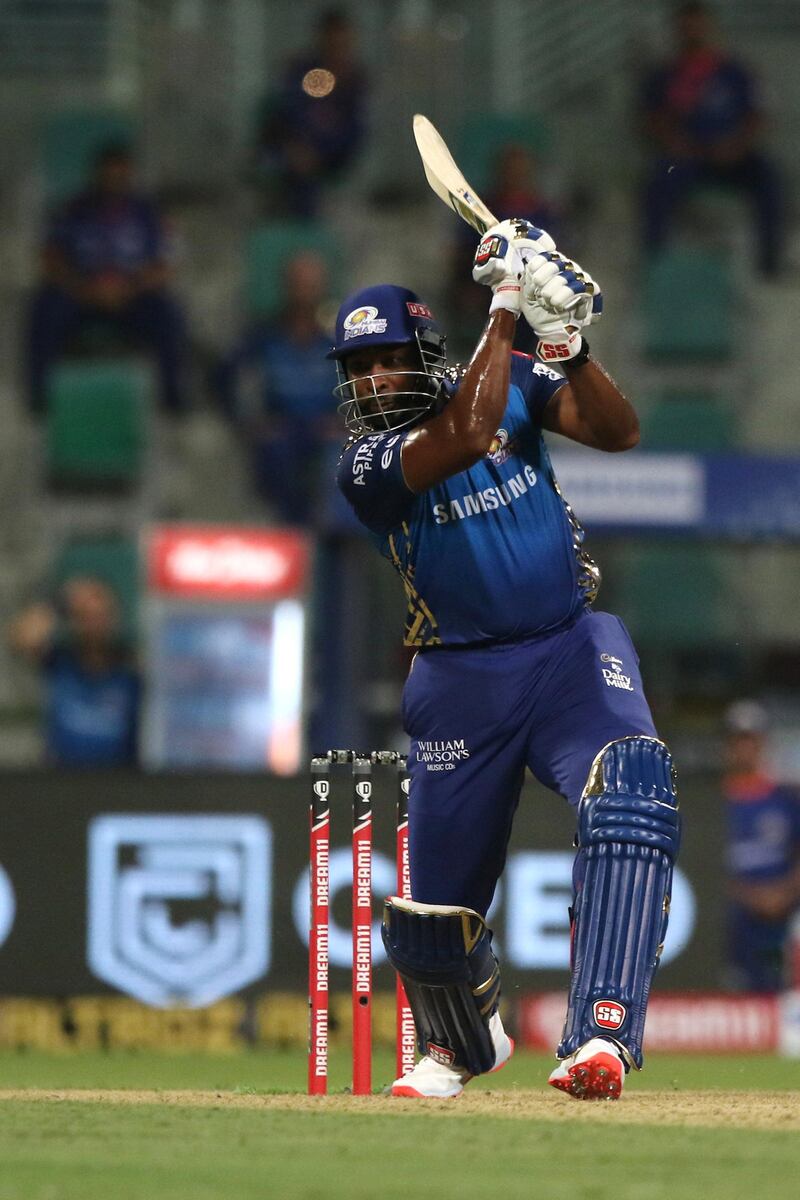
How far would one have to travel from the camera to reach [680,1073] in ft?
26.5

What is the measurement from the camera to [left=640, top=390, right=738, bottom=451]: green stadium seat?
12953 millimetres

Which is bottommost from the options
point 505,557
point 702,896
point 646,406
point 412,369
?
point 702,896

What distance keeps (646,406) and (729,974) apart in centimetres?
516

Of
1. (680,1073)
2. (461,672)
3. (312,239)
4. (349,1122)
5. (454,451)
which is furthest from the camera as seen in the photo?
(312,239)

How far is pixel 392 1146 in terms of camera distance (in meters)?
4.00

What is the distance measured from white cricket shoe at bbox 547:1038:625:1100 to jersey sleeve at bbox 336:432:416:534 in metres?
1.29

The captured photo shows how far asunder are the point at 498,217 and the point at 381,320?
733 cm

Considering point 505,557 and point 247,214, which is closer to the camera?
point 505,557

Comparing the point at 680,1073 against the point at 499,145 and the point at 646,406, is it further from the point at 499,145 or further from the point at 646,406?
the point at 499,145

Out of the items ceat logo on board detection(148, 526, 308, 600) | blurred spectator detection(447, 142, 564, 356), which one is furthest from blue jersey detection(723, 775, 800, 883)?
blurred spectator detection(447, 142, 564, 356)

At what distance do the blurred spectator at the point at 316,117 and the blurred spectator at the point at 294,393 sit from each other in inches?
61.1

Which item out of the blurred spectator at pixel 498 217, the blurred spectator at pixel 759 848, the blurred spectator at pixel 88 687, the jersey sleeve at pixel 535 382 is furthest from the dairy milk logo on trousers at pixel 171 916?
the blurred spectator at pixel 498 217

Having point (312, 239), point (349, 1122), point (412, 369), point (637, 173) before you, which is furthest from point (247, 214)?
point (349, 1122)

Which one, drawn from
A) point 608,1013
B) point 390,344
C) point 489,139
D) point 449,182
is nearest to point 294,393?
point 489,139
